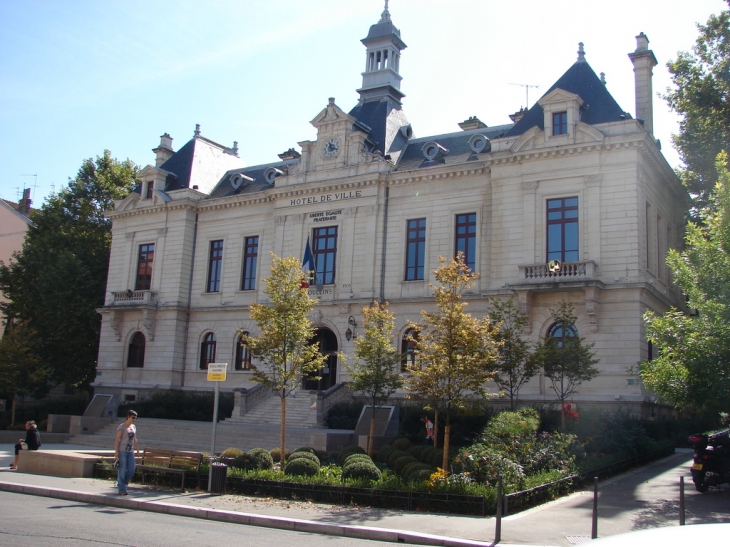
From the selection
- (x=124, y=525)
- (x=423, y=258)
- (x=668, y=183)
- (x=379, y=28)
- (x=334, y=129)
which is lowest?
(x=124, y=525)

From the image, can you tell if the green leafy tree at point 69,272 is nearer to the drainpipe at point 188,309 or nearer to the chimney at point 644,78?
the drainpipe at point 188,309

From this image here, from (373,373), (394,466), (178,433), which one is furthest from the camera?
(178,433)

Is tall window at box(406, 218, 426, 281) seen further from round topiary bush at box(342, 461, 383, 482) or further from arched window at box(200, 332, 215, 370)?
round topiary bush at box(342, 461, 383, 482)

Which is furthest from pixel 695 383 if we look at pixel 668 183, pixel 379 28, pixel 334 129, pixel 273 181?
pixel 379 28

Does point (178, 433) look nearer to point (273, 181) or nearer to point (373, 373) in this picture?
point (373, 373)

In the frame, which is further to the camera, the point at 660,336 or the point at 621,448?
the point at 621,448

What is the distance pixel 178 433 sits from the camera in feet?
102

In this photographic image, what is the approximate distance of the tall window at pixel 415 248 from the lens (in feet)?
112

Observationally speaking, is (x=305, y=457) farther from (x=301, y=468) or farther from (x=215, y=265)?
(x=215, y=265)

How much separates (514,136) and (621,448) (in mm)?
15641

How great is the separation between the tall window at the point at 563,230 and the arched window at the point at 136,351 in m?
24.6

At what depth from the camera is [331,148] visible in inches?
1460

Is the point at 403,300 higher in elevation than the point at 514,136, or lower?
lower

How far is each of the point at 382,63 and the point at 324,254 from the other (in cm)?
1298
